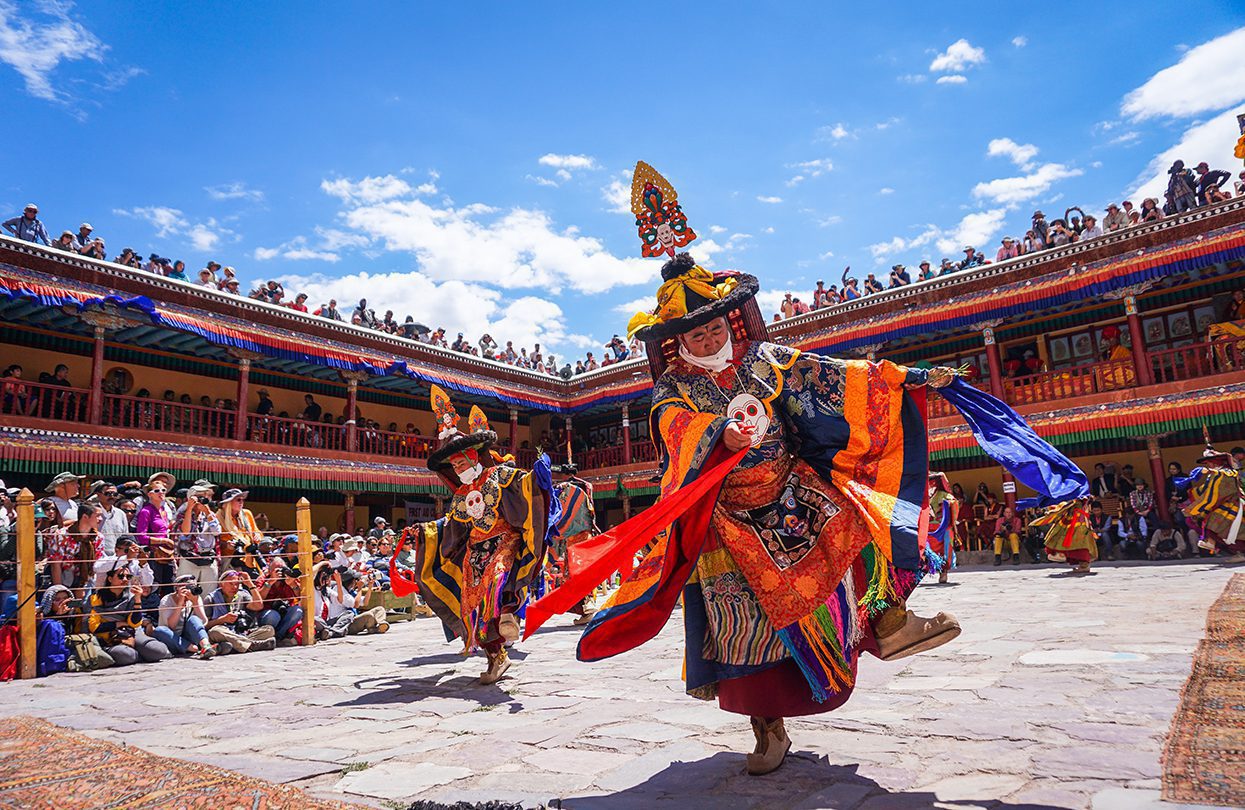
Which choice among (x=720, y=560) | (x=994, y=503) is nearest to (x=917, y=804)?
(x=720, y=560)

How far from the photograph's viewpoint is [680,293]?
317 cm

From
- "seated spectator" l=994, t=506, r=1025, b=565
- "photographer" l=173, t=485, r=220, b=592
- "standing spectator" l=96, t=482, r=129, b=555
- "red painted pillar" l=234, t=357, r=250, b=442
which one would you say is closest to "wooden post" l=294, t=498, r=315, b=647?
"photographer" l=173, t=485, r=220, b=592

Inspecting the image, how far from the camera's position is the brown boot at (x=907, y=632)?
2572 mm

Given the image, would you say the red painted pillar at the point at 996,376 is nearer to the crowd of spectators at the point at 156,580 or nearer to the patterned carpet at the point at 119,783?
the crowd of spectators at the point at 156,580

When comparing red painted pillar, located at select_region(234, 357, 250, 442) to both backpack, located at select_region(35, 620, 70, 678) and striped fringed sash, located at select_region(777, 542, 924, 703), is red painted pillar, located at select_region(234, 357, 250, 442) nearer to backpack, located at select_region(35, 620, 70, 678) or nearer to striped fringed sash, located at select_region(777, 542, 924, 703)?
backpack, located at select_region(35, 620, 70, 678)

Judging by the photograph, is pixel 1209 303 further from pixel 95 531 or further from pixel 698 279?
pixel 95 531

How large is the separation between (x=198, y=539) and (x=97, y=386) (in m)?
6.29

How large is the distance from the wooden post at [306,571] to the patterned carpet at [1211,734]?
27.1 ft

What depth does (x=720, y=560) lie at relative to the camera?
283cm

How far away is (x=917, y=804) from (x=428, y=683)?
3931 mm

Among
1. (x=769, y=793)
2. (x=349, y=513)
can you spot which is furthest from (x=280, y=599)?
(x=769, y=793)

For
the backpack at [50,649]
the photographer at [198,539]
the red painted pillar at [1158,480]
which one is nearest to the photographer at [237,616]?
the photographer at [198,539]

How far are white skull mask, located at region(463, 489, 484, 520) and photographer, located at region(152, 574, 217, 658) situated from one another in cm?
402

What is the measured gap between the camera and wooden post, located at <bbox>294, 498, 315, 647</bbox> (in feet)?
28.9
